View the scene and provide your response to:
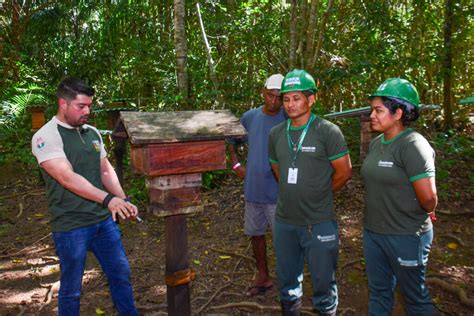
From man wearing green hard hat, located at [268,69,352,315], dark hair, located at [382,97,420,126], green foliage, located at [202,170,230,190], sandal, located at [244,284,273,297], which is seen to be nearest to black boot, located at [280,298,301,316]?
man wearing green hard hat, located at [268,69,352,315]

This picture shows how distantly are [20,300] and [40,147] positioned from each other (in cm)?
237

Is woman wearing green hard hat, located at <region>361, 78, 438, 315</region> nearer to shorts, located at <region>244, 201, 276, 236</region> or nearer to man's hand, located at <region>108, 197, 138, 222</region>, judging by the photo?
shorts, located at <region>244, 201, 276, 236</region>

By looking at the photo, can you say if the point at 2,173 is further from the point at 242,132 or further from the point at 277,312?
the point at 242,132

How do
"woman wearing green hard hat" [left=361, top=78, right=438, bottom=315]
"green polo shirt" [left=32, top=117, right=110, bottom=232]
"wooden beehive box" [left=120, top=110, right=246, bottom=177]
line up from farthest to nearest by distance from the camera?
"green polo shirt" [left=32, top=117, right=110, bottom=232], "woman wearing green hard hat" [left=361, top=78, right=438, bottom=315], "wooden beehive box" [left=120, top=110, right=246, bottom=177]

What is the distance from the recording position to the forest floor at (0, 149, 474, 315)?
392 centimetres

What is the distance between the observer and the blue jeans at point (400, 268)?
256 cm

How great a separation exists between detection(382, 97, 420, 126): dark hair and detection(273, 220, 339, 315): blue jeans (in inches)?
33.0

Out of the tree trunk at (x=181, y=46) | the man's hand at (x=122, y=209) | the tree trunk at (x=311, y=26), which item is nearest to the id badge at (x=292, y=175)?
the man's hand at (x=122, y=209)

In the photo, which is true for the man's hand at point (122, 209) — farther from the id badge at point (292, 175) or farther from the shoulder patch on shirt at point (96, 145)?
the id badge at point (292, 175)

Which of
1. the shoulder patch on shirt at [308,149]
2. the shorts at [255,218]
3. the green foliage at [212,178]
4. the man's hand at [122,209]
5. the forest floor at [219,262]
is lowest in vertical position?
the forest floor at [219,262]

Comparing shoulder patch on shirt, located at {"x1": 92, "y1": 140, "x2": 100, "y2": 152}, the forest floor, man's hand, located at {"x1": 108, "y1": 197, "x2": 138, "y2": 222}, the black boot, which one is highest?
shoulder patch on shirt, located at {"x1": 92, "y1": 140, "x2": 100, "y2": 152}

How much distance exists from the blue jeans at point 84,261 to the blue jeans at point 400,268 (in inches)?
72.1

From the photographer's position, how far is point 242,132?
8.32ft

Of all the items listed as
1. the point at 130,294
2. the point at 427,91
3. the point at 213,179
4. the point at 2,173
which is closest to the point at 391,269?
the point at 130,294
